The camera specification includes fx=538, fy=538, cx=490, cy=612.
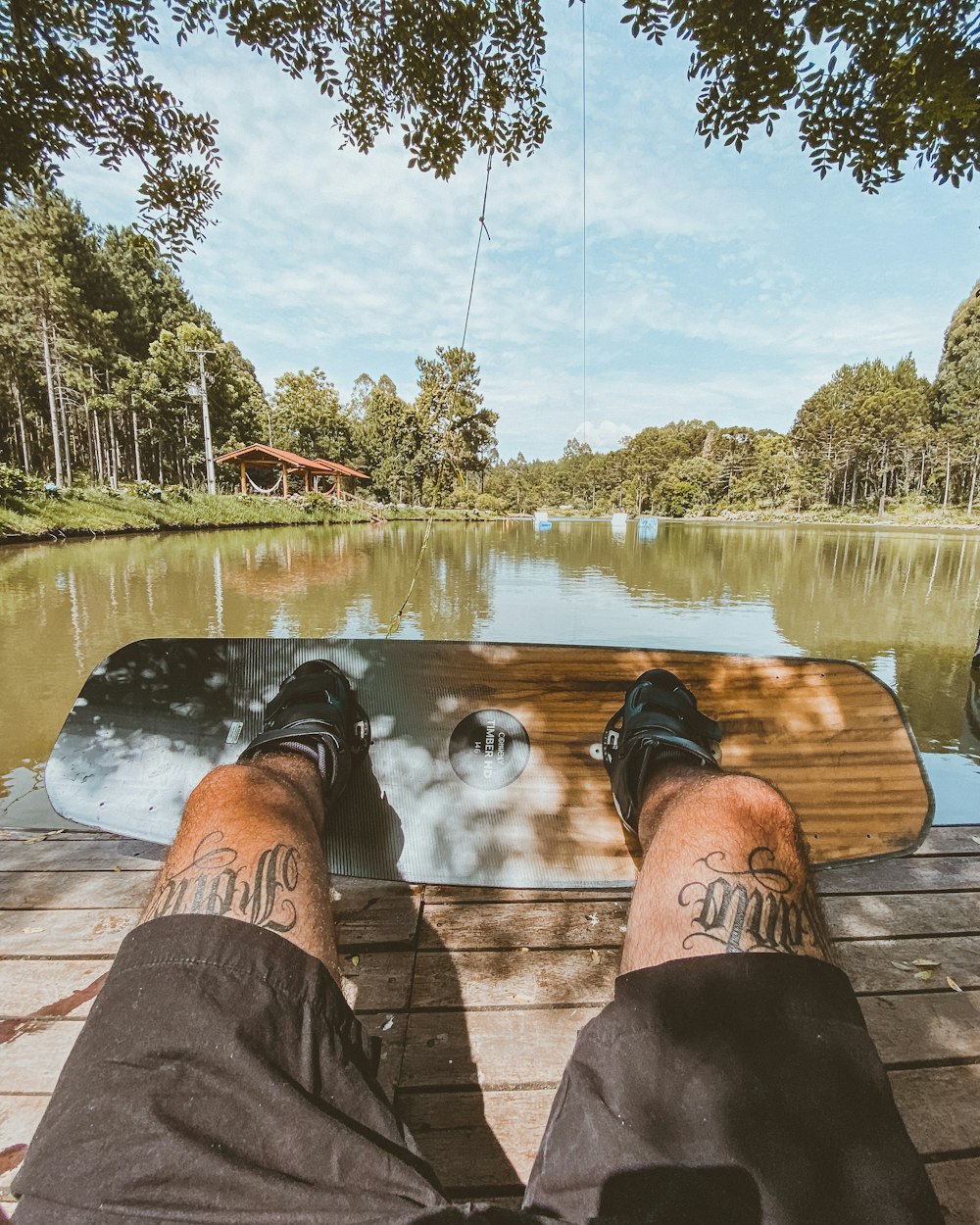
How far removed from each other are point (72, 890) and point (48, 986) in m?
0.38

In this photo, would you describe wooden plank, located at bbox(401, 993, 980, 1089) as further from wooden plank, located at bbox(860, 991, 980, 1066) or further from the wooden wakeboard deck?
the wooden wakeboard deck

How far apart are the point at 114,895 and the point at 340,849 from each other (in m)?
0.57

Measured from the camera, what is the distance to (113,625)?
6.43 metres

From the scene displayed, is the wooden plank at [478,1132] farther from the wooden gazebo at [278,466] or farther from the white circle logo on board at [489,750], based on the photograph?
the wooden gazebo at [278,466]

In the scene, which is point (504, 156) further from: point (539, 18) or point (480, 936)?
point (480, 936)

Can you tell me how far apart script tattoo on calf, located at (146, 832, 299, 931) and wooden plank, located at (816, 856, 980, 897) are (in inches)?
57.1

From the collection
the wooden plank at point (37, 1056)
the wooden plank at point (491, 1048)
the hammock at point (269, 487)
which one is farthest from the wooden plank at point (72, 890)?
the hammock at point (269, 487)

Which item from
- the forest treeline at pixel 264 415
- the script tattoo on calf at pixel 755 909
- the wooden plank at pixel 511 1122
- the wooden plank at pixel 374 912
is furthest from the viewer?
the forest treeline at pixel 264 415

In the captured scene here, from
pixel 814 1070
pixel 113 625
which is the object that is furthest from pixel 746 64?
pixel 113 625

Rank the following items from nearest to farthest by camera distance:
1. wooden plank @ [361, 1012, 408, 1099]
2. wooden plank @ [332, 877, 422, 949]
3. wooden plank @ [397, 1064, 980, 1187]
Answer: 1. wooden plank @ [397, 1064, 980, 1187]
2. wooden plank @ [361, 1012, 408, 1099]
3. wooden plank @ [332, 877, 422, 949]

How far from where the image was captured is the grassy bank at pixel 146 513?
15.0 meters

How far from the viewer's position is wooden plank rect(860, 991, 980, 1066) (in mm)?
1010

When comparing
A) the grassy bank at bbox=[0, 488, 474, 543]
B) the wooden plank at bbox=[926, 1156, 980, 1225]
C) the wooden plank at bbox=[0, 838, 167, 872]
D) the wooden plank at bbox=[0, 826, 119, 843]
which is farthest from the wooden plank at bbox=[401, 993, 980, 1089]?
the grassy bank at bbox=[0, 488, 474, 543]

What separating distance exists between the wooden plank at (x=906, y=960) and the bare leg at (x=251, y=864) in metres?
1.09
